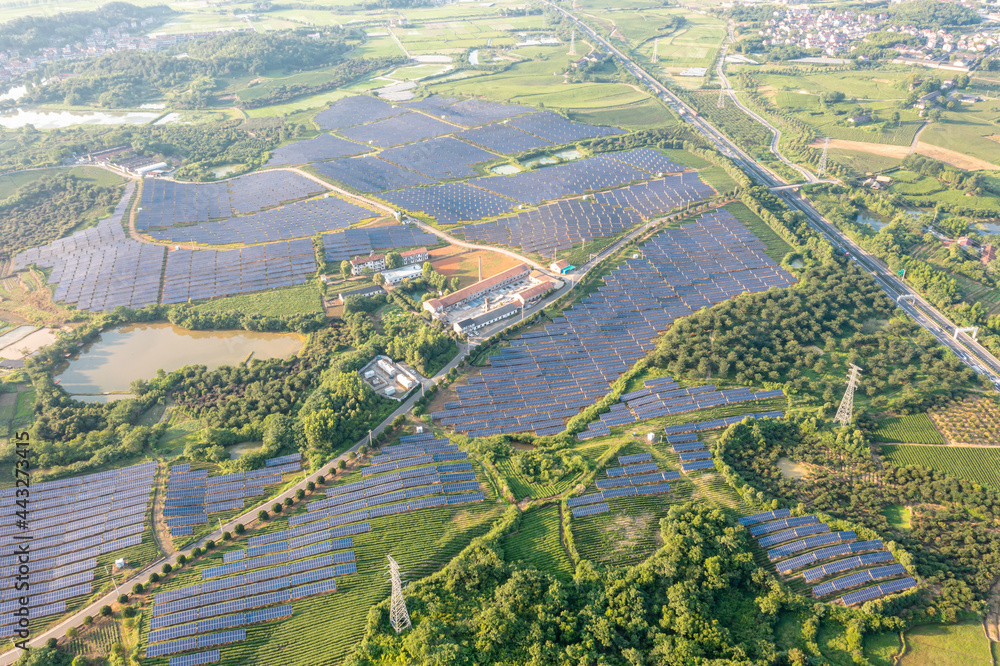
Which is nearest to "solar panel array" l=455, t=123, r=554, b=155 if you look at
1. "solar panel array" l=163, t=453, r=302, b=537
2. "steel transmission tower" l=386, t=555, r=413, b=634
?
"solar panel array" l=163, t=453, r=302, b=537

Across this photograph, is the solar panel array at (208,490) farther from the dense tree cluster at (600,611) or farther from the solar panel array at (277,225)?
the solar panel array at (277,225)

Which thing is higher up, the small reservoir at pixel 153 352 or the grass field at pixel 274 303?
the grass field at pixel 274 303

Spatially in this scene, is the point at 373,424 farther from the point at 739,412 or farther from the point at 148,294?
the point at 148,294

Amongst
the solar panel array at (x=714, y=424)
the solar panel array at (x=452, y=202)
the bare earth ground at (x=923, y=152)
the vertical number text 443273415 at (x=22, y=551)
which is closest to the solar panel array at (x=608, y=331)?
the solar panel array at (x=714, y=424)

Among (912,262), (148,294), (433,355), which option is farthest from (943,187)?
(148,294)

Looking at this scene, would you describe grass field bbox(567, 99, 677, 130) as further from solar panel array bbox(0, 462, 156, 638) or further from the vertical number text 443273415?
the vertical number text 443273415

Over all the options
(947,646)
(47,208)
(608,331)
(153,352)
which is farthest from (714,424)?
(47,208)
